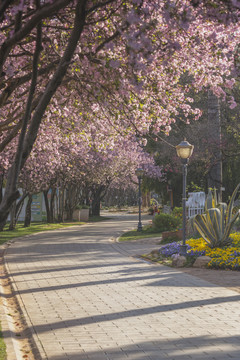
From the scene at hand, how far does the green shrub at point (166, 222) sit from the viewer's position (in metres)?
28.8

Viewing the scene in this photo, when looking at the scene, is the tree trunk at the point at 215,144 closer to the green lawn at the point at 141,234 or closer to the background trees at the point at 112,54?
the green lawn at the point at 141,234

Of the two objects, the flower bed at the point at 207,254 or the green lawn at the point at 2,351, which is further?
the flower bed at the point at 207,254

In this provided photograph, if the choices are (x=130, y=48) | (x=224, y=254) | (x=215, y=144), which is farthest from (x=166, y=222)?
(x=130, y=48)

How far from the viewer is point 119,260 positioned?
17.6 metres

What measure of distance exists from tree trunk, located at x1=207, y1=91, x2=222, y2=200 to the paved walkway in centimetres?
1123

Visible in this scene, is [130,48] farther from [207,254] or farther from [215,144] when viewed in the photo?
[215,144]

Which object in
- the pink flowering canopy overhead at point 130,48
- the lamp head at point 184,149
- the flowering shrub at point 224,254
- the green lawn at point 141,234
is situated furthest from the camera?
the green lawn at point 141,234

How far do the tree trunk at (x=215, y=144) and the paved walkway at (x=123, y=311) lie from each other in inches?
442

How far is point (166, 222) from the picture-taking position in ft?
97.2

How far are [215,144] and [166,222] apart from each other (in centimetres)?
494

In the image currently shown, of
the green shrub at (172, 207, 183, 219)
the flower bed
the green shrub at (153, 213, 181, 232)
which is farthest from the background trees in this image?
the green shrub at (172, 207, 183, 219)

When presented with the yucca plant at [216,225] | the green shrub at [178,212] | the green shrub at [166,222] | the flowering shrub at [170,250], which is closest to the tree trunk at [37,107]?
the yucca plant at [216,225]

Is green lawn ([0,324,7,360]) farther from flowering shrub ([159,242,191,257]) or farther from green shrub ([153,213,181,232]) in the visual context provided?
green shrub ([153,213,181,232])

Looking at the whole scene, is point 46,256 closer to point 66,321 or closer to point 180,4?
point 66,321
